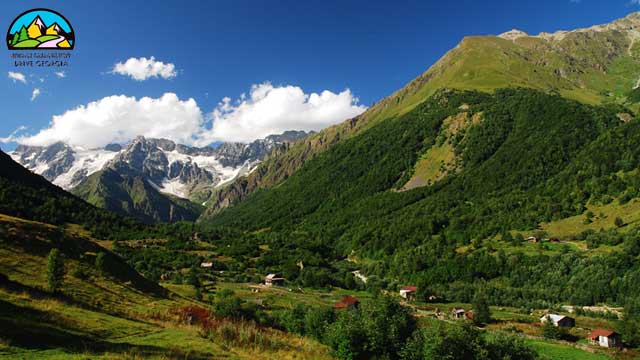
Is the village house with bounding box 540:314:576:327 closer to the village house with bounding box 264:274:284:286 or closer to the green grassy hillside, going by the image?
the green grassy hillside

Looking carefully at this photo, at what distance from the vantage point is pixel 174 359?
1744 centimetres

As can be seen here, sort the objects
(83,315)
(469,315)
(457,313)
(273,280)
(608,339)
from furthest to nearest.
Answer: (273,280) → (457,313) → (469,315) → (608,339) → (83,315)

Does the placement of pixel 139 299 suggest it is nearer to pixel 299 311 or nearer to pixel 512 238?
pixel 299 311

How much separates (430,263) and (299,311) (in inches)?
4114

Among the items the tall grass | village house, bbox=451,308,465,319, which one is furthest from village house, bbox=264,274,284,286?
the tall grass

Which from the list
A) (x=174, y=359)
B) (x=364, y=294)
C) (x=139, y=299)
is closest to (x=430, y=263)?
(x=364, y=294)

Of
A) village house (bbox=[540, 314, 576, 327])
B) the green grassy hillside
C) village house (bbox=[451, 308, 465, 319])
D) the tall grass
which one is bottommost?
village house (bbox=[451, 308, 465, 319])

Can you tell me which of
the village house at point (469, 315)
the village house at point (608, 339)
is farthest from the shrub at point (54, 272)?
the village house at point (608, 339)

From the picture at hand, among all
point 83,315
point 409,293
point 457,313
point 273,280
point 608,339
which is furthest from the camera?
point 273,280

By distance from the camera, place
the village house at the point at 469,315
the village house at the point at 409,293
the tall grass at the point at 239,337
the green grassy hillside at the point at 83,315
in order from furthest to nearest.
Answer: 1. the village house at the point at 409,293
2. the village house at the point at 469,315
3. the tall grass at the point at 239,337
4. the green grassy hillside at the point at 83,315

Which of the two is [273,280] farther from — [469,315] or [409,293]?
[469,315]

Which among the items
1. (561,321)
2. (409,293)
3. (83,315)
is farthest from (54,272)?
(409,293)

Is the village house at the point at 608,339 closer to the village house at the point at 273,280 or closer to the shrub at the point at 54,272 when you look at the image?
the shrub at the point at 54,272

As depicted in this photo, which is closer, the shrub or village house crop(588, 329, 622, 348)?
the shrub
